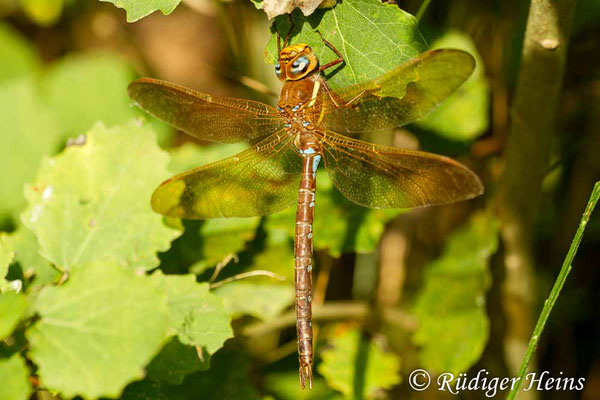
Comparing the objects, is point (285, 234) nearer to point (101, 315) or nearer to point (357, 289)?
point (357, 289)

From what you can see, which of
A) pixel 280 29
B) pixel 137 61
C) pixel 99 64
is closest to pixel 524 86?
pixel 280 29

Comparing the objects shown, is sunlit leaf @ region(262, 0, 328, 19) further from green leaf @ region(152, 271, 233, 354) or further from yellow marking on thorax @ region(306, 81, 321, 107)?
green leaf @ region(152, 271, 233, 354)

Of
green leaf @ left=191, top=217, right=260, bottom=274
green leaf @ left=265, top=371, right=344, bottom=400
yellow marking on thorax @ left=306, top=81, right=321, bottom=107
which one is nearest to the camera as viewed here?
yellow marking on thorax @ left=306, top=81, right=321, bottom=107

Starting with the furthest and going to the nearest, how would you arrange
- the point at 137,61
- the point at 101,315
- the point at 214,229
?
the point at 137,61 < the point at 214,229 < the point at 101,315

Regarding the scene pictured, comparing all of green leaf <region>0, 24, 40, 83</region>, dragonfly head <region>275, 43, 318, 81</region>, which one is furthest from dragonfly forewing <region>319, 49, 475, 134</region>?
green leaf <region>0, 24, 40, 83</region>

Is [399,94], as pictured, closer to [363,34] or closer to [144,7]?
[363,34]

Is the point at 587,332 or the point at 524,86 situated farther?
the point at 587,332
